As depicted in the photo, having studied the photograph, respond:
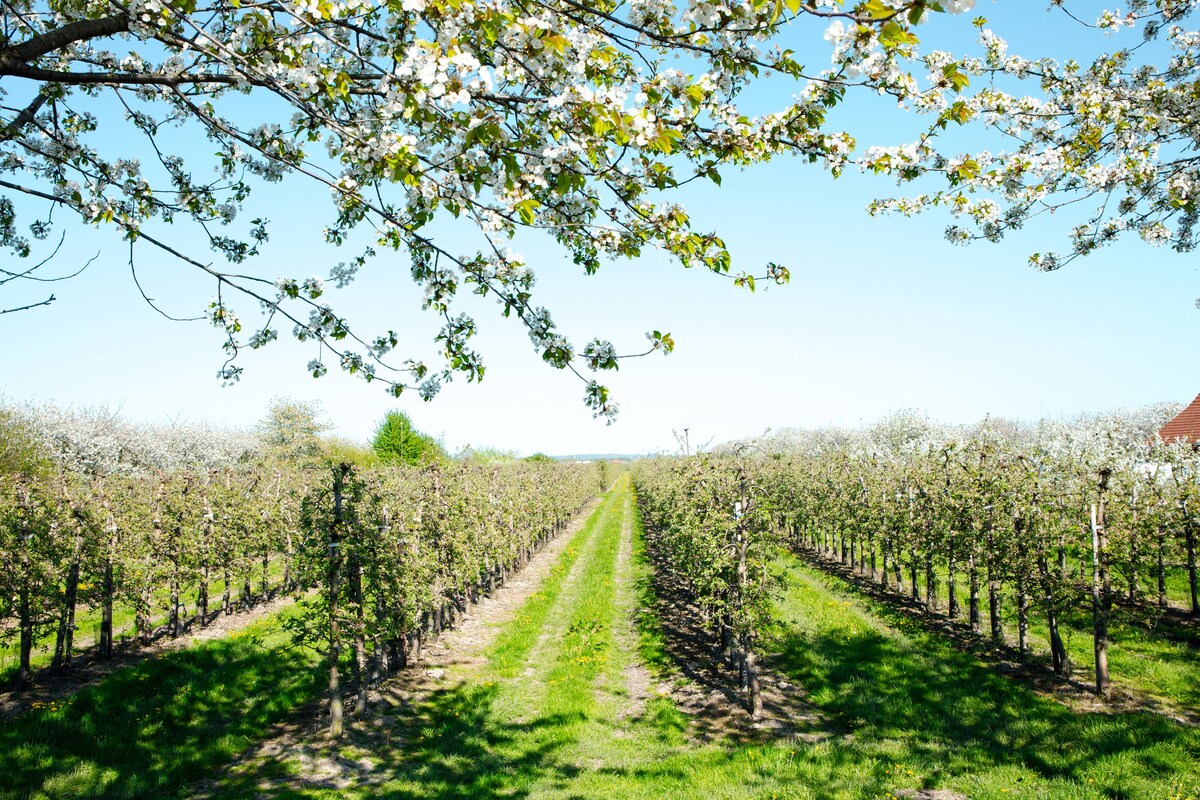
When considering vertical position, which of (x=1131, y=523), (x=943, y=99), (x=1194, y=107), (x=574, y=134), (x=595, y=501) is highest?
(x=1194, y=107)

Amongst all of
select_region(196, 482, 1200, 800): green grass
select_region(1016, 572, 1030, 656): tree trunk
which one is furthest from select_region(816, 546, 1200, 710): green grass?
select_region(196, 482, 1200, 800): green grass

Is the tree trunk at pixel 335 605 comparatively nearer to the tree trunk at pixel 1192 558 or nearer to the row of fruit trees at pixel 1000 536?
the row of fruit trees at pixel 1000 536

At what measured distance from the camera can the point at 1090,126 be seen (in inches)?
226

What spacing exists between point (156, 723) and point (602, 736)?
21.9ft

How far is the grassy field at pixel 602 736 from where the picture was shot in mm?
7086

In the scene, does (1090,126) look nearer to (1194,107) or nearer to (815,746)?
(1194,107)

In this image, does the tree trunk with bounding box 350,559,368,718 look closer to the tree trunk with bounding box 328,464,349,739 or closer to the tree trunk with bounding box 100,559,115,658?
the tree trunk with bounding box 328,464,349,739

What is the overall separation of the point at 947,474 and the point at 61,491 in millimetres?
19321

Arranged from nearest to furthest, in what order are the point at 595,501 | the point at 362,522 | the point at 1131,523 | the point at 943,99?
the point at 943,99
the point at 362,522
the point at 1131,523
the point at 595,501

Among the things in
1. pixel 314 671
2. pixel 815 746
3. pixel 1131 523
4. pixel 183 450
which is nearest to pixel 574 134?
pixel 815 746

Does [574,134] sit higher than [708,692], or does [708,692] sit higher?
[574,134]

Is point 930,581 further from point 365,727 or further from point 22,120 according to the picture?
point 22,120

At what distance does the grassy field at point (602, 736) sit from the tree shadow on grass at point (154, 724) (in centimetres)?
3

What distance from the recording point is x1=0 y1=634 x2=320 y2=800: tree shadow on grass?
7.69m
